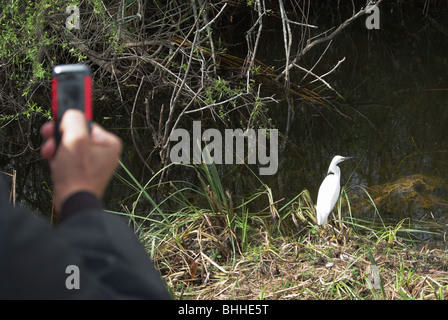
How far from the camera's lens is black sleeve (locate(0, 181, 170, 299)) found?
50cm

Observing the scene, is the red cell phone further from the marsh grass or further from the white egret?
the white egret

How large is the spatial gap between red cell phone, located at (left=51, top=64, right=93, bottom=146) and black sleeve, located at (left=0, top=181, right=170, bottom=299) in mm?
126

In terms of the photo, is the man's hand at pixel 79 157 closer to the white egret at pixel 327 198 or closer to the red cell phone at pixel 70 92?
the red cell phone at pixel 70 92

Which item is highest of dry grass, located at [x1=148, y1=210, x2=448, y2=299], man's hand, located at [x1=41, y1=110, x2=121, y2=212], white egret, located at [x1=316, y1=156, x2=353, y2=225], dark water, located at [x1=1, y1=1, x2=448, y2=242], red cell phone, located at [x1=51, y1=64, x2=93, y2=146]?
dark water, located at [x1=1, y1=1, x2=448, y2=242]

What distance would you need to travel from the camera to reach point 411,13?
31.6ft

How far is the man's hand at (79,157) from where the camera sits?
2.12 feet

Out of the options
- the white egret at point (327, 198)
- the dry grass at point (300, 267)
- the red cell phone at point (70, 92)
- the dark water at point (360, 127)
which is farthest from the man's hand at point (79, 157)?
the dark water at point (360, 127)

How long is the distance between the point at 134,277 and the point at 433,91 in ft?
20.2

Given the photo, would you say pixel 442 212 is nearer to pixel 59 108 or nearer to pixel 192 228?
pixel 192 228

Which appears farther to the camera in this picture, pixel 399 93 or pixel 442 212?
pixel 399 93

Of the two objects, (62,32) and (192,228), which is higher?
(62,32)

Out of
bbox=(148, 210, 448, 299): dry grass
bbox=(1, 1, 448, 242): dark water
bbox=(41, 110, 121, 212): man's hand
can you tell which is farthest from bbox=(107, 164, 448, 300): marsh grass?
bbox=(41, 110, 121, 212): man's hand

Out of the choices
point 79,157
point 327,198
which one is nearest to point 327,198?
point 327,198
